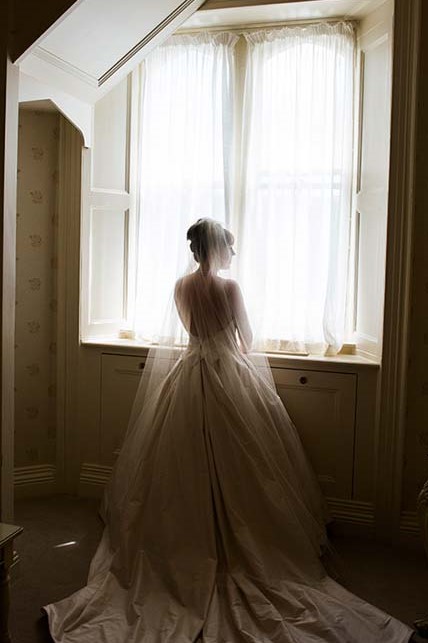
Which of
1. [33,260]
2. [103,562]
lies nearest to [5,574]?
[103,562]

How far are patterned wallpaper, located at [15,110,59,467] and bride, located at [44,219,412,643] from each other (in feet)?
2.78

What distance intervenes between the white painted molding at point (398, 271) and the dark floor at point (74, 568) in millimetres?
241

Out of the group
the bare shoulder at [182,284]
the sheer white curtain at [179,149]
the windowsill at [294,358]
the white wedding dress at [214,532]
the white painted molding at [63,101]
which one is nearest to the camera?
the white wedding dress at [214,532]

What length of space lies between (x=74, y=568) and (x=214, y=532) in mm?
702

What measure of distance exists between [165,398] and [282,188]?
1.41 meters

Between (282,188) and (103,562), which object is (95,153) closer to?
(282,188)

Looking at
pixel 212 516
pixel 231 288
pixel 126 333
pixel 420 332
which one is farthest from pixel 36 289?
pixel 420 332

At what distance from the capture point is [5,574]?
185 centimetres

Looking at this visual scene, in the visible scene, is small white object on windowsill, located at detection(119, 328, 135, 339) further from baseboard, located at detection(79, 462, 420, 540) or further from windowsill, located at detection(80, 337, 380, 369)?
baseboard, located at detection(79, 462, 420, 540)

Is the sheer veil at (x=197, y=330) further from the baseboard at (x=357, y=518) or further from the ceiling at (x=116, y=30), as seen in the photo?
the ceiling at (x=116, y=30)

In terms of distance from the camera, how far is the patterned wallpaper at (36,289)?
3559 millimetres

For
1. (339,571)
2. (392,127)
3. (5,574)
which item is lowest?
(339,571)

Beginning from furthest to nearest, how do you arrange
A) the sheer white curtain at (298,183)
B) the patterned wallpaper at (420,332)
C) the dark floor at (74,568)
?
the sheer white curtain at (298,183), the patterned wallpaper at (420,332), the dark floor at (74,568)

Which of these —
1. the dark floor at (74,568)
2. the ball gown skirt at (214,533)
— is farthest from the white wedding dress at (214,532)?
the dark floor at (74,568)
